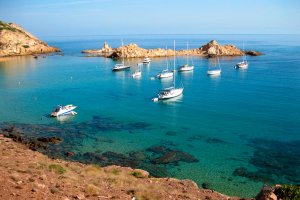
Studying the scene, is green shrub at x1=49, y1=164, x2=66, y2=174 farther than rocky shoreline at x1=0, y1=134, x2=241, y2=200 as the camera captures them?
Yes

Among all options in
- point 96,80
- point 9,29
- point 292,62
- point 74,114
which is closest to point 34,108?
point 74,114

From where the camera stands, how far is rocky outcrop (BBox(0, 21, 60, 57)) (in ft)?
502

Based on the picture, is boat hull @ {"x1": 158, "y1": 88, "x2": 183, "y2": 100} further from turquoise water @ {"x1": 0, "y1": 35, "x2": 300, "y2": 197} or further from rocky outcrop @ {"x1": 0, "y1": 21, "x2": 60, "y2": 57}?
rocky outcrop @ {"x1": 0, "y1": 21, "x2": 60, "y2": 57}

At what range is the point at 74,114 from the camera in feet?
181

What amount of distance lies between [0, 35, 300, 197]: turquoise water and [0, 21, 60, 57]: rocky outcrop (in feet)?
197

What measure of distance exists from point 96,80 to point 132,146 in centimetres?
5592

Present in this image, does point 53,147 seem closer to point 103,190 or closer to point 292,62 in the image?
point 103,190

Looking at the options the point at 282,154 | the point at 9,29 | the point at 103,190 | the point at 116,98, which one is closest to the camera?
the point at 103,190

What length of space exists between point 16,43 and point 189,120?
13118cm

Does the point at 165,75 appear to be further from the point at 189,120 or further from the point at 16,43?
the point at 16,43

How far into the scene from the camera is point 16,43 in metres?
158

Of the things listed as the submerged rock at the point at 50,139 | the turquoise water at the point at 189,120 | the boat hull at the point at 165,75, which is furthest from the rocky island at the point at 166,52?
the submerged rock at the point at 50,139

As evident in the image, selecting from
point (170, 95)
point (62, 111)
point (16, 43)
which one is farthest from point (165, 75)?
point (16, 43)

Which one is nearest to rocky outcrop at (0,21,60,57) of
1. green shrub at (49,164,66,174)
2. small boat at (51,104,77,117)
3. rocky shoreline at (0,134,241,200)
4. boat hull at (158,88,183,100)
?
boat hull at (158,88,183,100)
